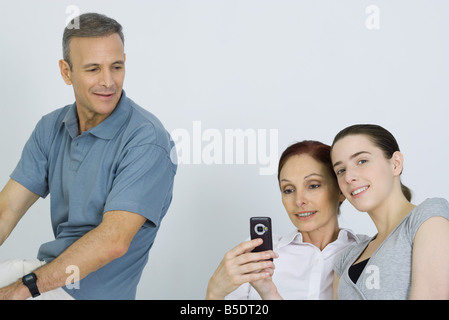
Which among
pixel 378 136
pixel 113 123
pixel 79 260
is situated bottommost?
pixel 79 260

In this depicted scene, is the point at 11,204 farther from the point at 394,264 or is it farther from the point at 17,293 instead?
the point at 394,264

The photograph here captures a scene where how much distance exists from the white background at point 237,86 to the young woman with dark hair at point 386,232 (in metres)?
1.37

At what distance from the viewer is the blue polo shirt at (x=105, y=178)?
2033 millimetres

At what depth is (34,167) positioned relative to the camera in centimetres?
235

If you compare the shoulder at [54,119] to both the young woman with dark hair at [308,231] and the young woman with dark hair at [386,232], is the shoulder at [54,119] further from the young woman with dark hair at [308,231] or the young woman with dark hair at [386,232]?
the young woman with dark hair at [386,232]

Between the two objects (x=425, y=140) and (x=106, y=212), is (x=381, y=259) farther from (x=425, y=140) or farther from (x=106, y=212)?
(x=425, y=140)

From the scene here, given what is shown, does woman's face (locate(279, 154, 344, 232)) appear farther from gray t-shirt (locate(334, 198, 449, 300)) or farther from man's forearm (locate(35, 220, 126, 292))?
man's forearm (locate(35, 220, 126, 292))

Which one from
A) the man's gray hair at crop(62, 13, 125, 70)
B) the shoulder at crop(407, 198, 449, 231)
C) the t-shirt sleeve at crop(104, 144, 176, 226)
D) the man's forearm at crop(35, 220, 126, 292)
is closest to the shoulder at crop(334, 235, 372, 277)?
the shoulder at crop(407, 198, 449, 231)

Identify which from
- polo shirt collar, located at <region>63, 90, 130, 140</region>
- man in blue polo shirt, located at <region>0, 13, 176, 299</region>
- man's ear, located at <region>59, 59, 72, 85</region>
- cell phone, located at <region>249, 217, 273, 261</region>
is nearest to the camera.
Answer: cell phone, located at <region>249, 217, 273, 261</region>

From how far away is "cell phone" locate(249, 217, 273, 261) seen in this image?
71.2 inches

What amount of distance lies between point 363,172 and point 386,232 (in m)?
0.21

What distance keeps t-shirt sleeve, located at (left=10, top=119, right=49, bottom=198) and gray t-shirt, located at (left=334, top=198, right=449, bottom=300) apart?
1.32m

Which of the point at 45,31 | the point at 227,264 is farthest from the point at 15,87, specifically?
the point at 227,264

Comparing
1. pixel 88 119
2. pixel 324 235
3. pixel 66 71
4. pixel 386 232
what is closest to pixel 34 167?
pixel 88 119
